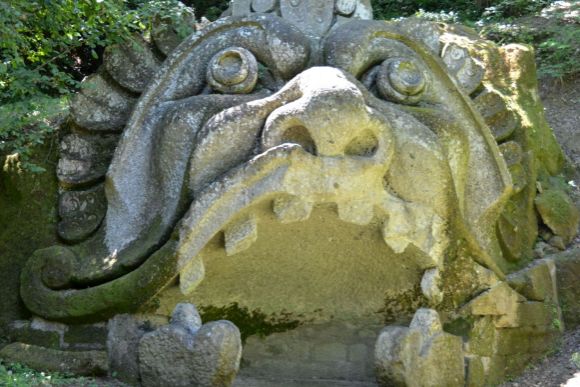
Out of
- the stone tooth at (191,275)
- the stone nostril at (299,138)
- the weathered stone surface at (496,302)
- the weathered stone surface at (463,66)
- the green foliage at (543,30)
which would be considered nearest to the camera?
the stone nostril at (299,138)

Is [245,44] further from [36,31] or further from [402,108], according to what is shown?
[36,31]

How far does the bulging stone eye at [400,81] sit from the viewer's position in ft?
17.7

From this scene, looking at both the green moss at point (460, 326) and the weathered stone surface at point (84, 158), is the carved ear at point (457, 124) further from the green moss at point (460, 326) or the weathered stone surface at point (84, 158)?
the weathered stone surface at point (84, 158)

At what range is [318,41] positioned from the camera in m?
5.61

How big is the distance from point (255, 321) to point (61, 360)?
1.15 meters

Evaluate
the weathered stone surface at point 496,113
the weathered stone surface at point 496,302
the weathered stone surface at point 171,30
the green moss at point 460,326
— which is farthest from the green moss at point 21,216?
the weathered stone surface at point 496,113

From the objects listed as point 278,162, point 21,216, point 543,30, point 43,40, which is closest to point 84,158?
point 21,216

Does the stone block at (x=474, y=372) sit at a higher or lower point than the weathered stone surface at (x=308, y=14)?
lower

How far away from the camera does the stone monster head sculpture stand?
4984 millimetres

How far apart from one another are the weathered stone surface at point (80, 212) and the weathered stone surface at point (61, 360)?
0.60 m

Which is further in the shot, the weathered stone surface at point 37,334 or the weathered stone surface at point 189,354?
the weathered stone surface at point 37,334

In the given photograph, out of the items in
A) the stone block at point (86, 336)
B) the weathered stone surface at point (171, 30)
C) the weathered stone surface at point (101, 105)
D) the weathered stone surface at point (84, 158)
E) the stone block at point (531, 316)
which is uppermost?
the weathered stone surface at point (171, 30)

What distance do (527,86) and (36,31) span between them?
290 centimetres

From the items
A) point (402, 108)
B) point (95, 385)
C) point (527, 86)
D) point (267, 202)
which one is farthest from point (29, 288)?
point (527, 86)
